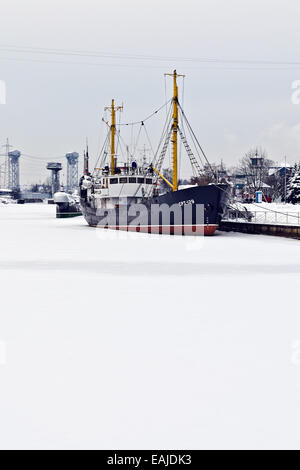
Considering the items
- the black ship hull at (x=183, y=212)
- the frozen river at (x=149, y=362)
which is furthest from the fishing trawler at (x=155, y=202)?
the frozen river at (x=149, y=362)

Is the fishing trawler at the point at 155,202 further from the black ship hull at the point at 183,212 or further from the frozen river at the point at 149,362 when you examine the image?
the frozen river at the point at 149,362

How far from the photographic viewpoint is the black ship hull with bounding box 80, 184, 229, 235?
43.3 metres

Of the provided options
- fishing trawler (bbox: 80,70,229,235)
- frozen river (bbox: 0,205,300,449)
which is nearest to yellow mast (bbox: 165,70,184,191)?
fishing trawler (bbox: 80,70,229,235)

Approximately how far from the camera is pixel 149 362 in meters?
8.59

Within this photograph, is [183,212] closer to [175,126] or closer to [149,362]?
[175,126]

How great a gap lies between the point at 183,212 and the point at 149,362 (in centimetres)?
3560

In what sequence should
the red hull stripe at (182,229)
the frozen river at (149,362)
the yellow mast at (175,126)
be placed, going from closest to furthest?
the frozen river at (149,362), the red hull stripe at (182,229), the yellow mast at (175,126)

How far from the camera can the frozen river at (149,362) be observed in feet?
20.3

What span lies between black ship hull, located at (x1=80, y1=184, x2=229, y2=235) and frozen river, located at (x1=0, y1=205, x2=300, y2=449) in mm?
25135

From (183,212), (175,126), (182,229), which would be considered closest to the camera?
(183,212)

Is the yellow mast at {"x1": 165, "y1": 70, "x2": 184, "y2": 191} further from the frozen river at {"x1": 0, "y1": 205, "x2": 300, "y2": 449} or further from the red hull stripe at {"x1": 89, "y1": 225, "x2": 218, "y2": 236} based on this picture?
the frozen river at {"x1": 0, "y1": 205, "x2": 300, "y2": 449}

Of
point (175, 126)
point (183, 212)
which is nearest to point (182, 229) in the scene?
point (183, 212)

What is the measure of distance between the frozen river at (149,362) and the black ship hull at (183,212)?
25.1 meters
